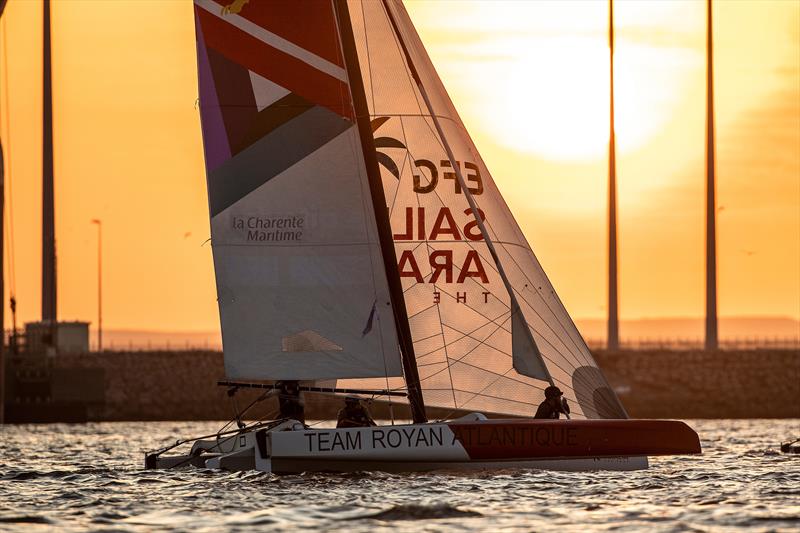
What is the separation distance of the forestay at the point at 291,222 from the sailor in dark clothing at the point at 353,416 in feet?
2.03

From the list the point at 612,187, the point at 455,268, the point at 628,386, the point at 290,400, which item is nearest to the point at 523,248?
the point at 455,268

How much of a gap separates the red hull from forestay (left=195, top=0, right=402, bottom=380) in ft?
9.07

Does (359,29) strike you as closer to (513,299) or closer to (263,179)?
(263,179)

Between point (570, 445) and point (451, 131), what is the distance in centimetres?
712

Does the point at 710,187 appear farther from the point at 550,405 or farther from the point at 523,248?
the point at 550,405

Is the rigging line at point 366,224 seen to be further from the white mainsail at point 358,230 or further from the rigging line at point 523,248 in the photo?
the rigging line at point 523,248

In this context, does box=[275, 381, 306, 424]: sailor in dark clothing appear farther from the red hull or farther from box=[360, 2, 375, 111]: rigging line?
box=[360, 2, 375, 111]: rigging line

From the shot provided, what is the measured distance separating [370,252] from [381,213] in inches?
30.8

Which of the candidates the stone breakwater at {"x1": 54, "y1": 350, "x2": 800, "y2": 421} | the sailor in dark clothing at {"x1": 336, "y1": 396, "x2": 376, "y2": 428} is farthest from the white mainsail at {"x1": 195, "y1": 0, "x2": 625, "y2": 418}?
the stone breakwater at {"x1": 54, "y1": 350, "x2": 800, "y2": 421}

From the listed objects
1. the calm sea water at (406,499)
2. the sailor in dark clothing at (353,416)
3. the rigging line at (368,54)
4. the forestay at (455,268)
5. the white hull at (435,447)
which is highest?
the rigging line at (368,54)

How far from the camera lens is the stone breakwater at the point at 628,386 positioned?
294 ft

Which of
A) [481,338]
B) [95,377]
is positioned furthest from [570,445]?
[95,377]

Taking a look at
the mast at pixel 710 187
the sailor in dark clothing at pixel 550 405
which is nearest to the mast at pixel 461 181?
the sailor in dark clothing at pixel 550 405

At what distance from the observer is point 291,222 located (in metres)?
36.4
